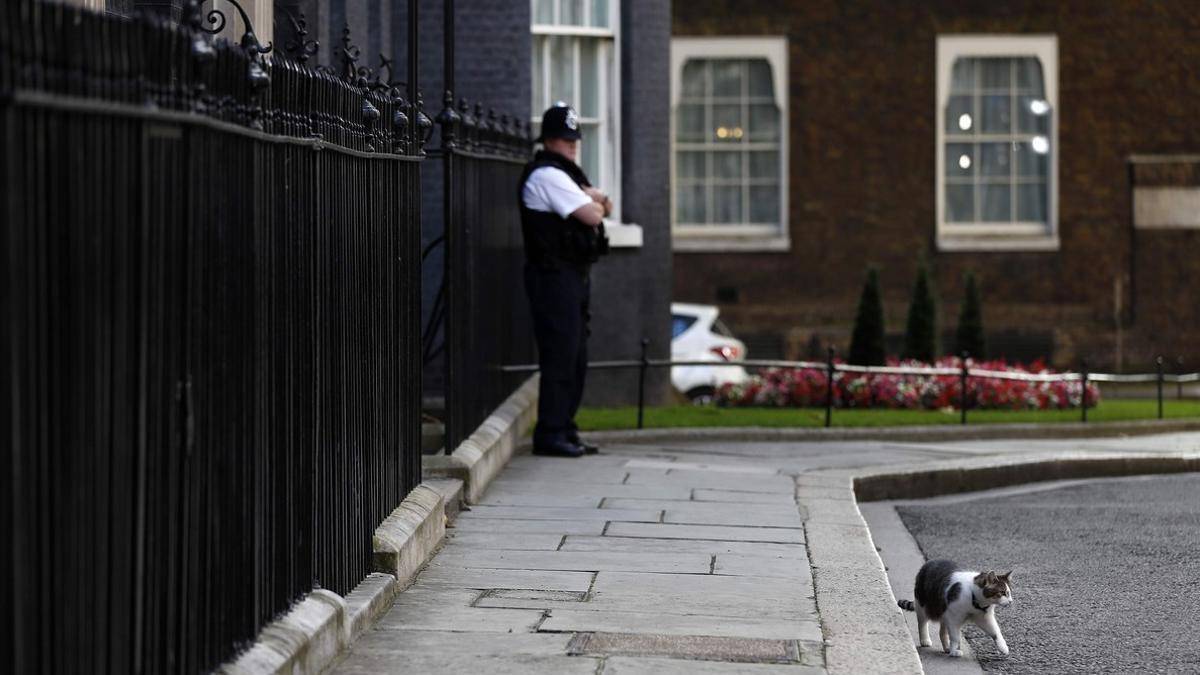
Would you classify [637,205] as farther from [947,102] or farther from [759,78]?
[947,102]

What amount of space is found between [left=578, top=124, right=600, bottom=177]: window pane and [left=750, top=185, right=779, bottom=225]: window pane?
1109 centimetres

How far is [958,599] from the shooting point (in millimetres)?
7074

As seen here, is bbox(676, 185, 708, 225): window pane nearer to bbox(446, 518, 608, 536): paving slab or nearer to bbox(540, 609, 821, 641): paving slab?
bbox(446, 518, 608, 536): paving slab

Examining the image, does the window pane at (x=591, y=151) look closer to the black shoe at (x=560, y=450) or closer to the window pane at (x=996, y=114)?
the black shoe at (x=560, y=450)

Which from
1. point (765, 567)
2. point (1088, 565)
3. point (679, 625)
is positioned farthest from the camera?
point (1088, 565)

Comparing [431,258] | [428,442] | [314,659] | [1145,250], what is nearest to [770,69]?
[1145,250]

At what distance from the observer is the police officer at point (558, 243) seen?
11.2 metres

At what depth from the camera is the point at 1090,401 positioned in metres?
18.1

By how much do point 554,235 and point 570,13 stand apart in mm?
6107

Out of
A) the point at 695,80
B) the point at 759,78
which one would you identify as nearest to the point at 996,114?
the point at 759,78

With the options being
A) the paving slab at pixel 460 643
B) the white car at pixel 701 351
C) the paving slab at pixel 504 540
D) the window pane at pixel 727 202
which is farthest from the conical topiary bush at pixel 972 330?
the paving slab at pixel 460 643

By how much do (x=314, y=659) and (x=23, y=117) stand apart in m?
2.41

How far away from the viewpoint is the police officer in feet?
36.9

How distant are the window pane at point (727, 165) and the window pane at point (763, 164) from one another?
181 mm
